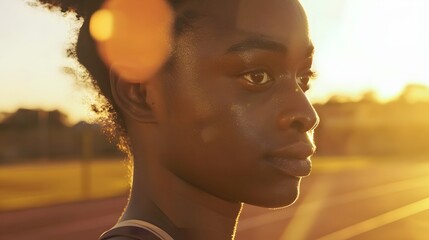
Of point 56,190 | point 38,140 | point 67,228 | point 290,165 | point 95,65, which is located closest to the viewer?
point 290,165

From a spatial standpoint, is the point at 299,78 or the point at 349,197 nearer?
the point at 299,78

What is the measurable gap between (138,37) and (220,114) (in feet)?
0.96

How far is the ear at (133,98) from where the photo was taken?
1862 millimetres

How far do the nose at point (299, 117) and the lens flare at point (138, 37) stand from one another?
0.34 meters

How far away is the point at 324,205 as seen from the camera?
2538 cm

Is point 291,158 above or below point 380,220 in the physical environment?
below

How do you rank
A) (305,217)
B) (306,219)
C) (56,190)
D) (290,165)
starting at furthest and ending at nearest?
(56,190)
(305,217)
(306,219)
(290,165)

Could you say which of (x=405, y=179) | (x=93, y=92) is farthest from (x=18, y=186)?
(x=93, y=92)

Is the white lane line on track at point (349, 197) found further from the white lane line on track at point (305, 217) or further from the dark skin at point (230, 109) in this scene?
the dark skin at point (230, 109)

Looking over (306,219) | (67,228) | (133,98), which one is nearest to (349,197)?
(306,219)

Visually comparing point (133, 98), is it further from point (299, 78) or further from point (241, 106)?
point (299, 78)

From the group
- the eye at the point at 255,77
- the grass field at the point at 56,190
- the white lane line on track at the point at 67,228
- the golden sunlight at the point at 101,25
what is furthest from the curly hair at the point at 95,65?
the grass field at the point at 56,190

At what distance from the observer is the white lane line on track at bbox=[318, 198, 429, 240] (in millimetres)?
17266

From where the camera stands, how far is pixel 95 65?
204cm
